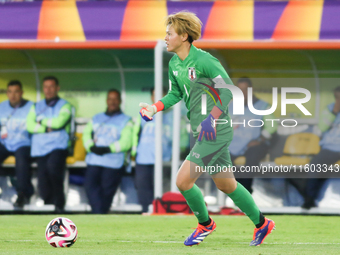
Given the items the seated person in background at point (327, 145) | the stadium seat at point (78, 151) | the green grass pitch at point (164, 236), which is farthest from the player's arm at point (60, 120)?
the seated person in background at point (327, 145)

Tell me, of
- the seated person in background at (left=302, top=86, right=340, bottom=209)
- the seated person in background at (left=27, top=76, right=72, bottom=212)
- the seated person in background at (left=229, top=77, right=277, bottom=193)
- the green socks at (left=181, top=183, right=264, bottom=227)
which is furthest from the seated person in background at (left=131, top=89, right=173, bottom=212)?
the green socks at (left=181, top=183, right=264, bottom=227)

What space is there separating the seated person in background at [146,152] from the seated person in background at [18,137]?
143 centimetres

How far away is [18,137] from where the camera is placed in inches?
316

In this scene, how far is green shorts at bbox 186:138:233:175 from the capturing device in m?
3.95

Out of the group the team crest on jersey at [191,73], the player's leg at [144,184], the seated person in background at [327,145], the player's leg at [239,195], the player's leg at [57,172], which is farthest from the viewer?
the player's leg at [57,172]

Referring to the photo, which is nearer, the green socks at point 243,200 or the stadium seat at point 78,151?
the green socks at point 243,200

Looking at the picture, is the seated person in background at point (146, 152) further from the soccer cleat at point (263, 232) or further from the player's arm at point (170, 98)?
the soccer cleat at point (263, 232)

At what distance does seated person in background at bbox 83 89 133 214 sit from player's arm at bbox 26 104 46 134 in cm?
56

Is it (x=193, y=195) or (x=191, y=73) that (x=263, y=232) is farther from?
(x=191, y=73)

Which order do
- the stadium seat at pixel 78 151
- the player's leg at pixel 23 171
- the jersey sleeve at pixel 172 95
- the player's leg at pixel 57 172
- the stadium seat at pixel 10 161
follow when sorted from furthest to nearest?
the stadium seat at pixel 78 151
the stadium seat at pixel 10 161
the player's leg at pixel 23 171
the player's leg at pixel 57 172
the jersey sleeve at pixel 172 95

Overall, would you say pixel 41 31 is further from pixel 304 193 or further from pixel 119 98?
pixel 304 193

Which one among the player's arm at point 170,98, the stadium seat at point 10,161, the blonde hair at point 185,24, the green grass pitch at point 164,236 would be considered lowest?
the green grass pitch at point 164,236

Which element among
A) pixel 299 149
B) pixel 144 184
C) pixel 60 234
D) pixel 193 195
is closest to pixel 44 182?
pixel 144 184

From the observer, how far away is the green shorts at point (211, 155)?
3951 millimetres
